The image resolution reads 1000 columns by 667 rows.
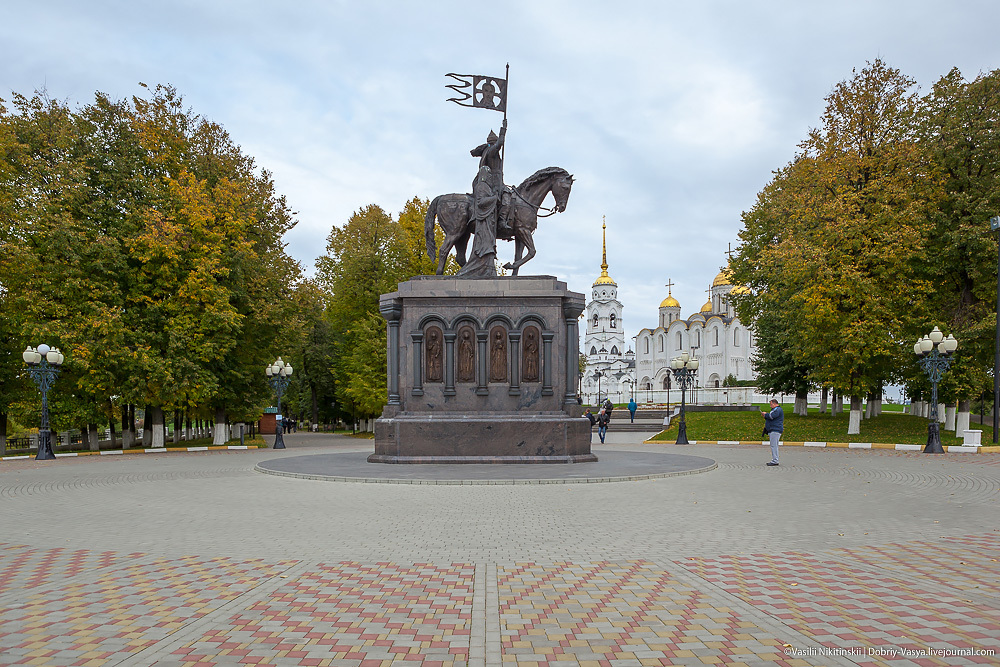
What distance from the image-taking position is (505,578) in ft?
19.8

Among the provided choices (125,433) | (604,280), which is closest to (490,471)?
(125,433)

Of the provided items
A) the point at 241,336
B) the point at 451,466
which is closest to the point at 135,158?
the point at 241,336

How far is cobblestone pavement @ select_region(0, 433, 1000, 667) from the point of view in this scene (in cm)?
438

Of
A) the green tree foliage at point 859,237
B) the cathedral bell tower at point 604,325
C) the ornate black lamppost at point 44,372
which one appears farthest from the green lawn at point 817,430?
the cathedral bell tower at point 604,325

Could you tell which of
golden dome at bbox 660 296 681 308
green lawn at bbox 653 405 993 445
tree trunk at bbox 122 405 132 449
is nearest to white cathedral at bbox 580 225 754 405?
golden dome at bbox 660 296 681 308

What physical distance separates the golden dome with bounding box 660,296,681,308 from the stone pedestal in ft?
308

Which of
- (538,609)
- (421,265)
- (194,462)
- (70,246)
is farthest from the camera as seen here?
(421,265)

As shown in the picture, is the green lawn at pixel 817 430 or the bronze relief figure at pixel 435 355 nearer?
the bronze relief figure at pixel 435 355

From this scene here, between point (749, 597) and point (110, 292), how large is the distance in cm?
2506

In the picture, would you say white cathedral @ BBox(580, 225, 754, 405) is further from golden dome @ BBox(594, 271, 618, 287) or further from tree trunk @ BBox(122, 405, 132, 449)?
tree trunk @ BBox(122, 405, 132, 449)

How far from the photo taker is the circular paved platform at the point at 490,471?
12.8 meters

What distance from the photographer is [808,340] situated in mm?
26422

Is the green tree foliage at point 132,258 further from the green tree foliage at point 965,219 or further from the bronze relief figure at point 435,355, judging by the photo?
the green tree foliage at point 965,219

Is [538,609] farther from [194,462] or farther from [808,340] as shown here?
[808,340]
